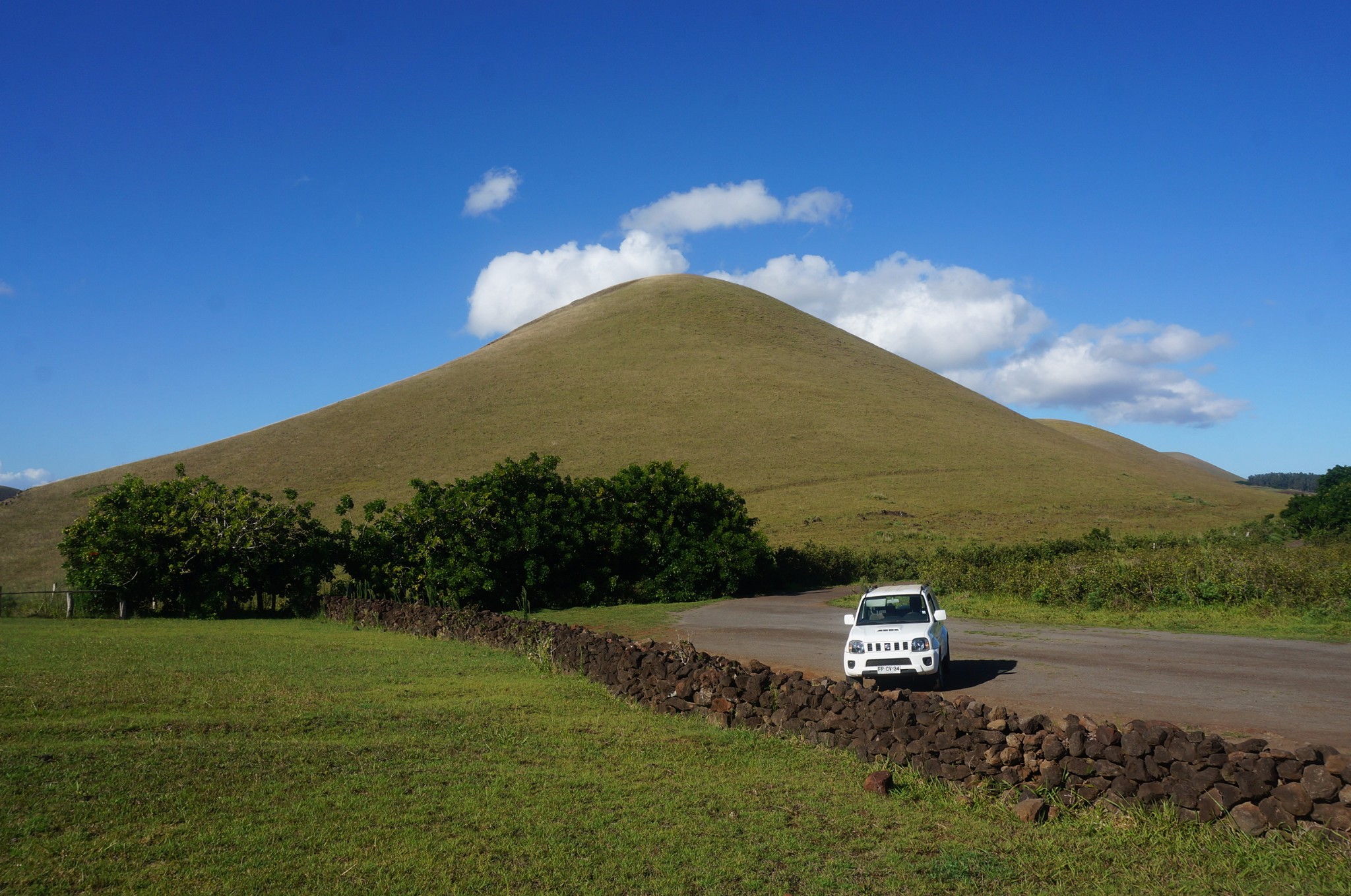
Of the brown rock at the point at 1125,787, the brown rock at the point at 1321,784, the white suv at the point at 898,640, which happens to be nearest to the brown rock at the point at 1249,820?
the brown rock at the point at 1321,784

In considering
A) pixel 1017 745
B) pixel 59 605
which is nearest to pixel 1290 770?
pixel 1017 745

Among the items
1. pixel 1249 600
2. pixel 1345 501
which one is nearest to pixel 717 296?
pixel 1345 501

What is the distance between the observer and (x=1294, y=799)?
6.55 m


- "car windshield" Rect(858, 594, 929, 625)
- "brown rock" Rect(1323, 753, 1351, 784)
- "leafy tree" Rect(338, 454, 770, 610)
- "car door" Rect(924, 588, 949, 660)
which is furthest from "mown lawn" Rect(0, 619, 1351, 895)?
"leafy tree" Rect(338, 454, 770, 610)

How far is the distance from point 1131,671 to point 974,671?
2.66 metres

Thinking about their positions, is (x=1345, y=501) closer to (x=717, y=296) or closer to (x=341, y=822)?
(x=341, y=822)

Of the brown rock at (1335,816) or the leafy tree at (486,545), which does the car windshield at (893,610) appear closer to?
the brown rock at (1335,816)

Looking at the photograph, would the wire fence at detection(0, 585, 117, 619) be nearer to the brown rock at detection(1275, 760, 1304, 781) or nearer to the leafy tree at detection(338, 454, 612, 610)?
the leafy tree at detection(338, 454, 612, 610)

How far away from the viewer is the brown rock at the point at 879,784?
8.27 meters

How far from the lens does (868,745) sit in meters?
9.46

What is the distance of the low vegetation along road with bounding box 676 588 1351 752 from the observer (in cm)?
1152

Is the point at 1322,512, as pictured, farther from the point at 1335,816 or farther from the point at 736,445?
the point at 1335,816

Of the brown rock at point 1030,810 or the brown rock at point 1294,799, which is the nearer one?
the brown rock at point 1294,799

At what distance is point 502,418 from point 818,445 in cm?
2986
